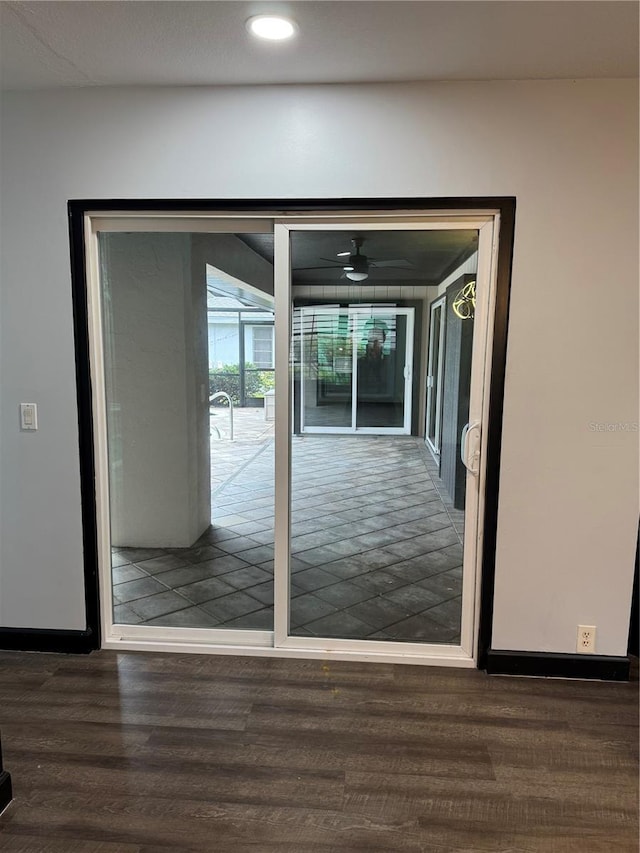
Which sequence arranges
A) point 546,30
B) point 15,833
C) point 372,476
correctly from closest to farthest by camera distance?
point 15,833 < point 546,30 < point 372,476

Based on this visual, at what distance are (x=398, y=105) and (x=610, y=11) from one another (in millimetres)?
797

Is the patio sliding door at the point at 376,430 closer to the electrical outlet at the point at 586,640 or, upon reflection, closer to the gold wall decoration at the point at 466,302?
the gold wall decoration at the point at 466,302

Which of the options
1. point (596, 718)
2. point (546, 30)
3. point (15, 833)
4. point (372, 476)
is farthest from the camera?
point (372, 476)

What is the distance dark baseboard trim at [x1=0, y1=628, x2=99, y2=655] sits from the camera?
8.48ft

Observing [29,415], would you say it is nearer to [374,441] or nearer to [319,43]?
[374,441]

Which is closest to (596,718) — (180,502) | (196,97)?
(180,502)

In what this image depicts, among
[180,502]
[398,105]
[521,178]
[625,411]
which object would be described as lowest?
[180,502]

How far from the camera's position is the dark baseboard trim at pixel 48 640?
8.48 ft

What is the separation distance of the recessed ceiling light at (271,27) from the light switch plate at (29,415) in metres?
1.80

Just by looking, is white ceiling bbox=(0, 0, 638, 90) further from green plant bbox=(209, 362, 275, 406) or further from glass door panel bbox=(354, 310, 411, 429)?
green plant bbox=(209, 362, 275, 406)

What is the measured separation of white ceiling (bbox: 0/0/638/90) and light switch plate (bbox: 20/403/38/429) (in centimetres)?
137

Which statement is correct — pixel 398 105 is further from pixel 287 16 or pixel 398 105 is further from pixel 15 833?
pixel 15 833

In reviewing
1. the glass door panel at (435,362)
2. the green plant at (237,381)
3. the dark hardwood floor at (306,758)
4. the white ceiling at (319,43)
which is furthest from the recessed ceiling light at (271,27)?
the dark hardwood floor at (306,758)

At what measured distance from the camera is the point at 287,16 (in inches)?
66.9
